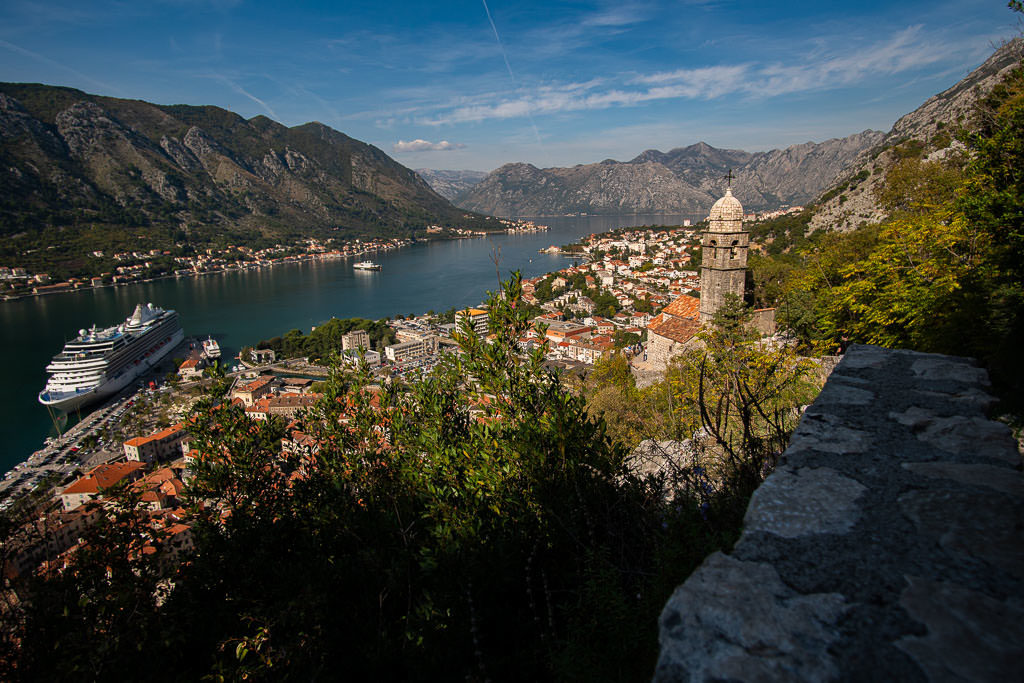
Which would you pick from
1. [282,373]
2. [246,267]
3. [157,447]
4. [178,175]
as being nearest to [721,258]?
[157,447]

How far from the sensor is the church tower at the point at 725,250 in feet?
45.8

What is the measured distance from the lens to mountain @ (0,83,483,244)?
90188 millimetres

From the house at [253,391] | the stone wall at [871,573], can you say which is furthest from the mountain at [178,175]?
the stone wall at [871,573]

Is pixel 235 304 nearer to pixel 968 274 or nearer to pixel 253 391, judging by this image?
pixel 253 391

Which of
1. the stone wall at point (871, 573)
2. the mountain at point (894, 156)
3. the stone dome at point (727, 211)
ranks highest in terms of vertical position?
the mountain at point (894, 156)

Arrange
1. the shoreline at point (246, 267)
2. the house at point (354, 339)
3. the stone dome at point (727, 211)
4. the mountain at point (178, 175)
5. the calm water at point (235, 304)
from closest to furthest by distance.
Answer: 1. the stone dome at point (727, 211)
2. the calm water at point (235, 304)
3. the house at point (354, 339)
4. the shoreline at point (246, 267)
5. the mountain at point (178, 175)

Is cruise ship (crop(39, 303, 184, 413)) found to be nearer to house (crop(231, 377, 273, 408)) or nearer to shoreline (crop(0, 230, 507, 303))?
house (crop(231, 377, 273, 408))

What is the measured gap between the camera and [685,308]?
56.4 feet

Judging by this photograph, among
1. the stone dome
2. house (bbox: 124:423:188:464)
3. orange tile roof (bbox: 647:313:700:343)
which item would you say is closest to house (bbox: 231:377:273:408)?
house (bbox: 124:423:188:464)

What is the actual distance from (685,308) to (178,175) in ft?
454

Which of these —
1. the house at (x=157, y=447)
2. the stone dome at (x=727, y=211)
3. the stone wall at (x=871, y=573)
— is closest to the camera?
the stone wall at (x=871, y=573)

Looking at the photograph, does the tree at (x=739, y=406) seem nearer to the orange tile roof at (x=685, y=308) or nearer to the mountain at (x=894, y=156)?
the orange tile roof at (x=685, y=308)

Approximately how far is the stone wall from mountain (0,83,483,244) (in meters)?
108

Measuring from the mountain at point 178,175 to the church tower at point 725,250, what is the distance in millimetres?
103465
